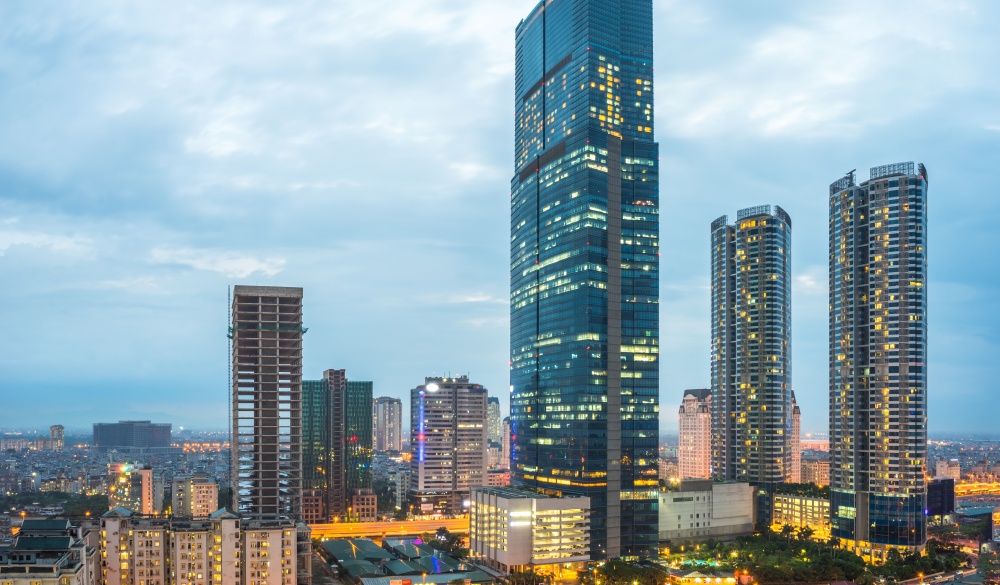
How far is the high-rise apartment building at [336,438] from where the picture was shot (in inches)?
6929

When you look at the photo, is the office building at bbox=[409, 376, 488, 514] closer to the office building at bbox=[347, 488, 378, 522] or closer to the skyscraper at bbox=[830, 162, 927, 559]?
the office building at bbox=[347, 488, 378, 522]

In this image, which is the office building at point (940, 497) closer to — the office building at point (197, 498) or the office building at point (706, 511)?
the office building at point (706, 511)

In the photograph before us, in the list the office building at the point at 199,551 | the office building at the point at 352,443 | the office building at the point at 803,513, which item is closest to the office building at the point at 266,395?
the office building at the point at 199,551

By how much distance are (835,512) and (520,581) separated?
55.0 meters

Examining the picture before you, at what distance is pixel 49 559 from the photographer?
7175cm

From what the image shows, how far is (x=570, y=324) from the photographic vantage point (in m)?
112

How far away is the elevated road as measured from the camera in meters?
151

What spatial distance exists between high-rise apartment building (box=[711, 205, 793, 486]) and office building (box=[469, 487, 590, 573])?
57.9 m

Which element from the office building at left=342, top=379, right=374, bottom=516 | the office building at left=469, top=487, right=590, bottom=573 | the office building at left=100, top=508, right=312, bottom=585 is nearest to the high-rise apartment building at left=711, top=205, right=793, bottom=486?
the office building at left=469, top=487, right=590, bottom=573

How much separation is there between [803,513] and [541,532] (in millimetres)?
58232

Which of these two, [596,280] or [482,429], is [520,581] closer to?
[596,280]

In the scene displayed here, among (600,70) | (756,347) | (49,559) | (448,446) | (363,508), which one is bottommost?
(363,508)

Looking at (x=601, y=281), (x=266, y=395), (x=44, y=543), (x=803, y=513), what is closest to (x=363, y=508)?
→ (x=266, y=395)

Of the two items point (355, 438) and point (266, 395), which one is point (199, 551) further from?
point (355, 438)
